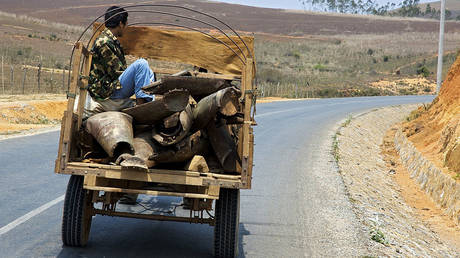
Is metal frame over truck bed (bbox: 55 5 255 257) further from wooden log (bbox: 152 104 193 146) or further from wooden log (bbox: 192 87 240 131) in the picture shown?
wooden log (bbox: 152 104 193 146)

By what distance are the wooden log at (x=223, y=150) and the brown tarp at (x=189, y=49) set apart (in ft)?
5.85

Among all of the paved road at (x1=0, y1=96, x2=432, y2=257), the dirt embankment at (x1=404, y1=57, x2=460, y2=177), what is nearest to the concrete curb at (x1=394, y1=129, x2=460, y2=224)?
the dirt embankment at (x1=404, y1=57, x2=460, y2=177)

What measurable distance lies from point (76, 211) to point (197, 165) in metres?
1.25

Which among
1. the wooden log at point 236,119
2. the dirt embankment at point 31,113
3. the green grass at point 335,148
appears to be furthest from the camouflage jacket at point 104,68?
the dirt embankment at point 31,113

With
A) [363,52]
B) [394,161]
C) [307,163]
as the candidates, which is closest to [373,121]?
[394,161]

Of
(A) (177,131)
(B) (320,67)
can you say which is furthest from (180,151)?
(B) (320,67)

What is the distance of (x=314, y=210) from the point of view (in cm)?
932

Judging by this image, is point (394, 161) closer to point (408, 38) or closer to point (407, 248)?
point (407, 248)

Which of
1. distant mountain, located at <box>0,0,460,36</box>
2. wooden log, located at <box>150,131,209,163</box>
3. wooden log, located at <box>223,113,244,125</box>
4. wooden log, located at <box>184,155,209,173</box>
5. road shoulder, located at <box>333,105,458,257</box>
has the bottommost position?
road shoulder, located at <box>333,105,458,257</box>

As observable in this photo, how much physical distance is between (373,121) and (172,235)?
922 inches

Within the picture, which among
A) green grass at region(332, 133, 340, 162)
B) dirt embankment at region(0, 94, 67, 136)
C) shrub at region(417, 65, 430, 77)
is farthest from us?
shrub at region(417, 65, 430, 77)

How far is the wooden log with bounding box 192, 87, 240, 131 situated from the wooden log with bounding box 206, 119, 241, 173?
0.62ft

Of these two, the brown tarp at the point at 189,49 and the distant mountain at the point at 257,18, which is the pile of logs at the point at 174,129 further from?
the distant mountain at the point at 257,18

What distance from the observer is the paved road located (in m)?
6.62
